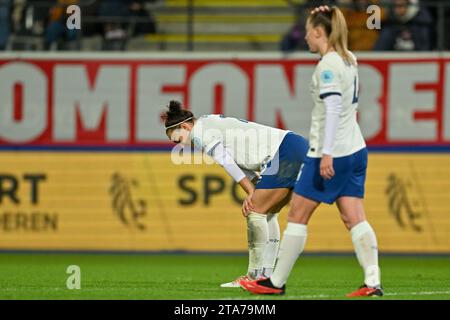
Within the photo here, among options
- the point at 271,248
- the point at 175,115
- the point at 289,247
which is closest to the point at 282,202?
the point at 271,248

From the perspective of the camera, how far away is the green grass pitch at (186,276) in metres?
9.37

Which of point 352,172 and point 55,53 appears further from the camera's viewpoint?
point 55,53

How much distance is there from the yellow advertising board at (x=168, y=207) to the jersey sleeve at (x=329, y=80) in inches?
344

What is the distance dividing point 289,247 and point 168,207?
28.7 ft

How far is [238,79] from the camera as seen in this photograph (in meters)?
19.3

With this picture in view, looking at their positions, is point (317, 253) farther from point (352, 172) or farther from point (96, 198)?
point (352, 172)

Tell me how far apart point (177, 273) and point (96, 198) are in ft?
16.7

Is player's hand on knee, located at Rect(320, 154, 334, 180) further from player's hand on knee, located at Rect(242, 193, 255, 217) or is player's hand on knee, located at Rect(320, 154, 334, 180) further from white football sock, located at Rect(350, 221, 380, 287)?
player's hand on knee, located at Rect(242, 193, 255, 217)

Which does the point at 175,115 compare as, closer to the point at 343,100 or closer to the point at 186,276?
the point at 343,100

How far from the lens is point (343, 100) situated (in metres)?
8.59

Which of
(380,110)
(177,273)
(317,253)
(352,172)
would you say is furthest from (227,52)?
(352,172)

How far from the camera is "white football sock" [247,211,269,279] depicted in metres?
10.1

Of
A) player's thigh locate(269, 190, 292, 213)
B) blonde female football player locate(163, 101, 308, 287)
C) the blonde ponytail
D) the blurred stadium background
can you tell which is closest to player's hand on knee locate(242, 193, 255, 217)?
blonde female football player locate(163, 101, 308, 287)

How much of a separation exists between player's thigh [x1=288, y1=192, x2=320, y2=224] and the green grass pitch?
61 cm
